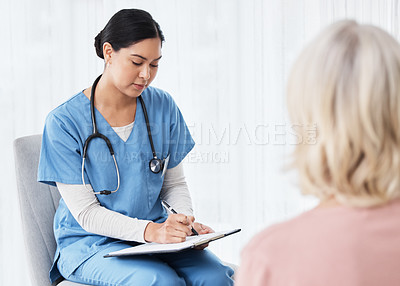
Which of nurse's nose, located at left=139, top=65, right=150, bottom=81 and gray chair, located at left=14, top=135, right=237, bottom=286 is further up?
nurse's nose, located at left=139, top=65, right=150, bottom=81

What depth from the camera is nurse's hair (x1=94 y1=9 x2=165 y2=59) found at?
137 centimetres

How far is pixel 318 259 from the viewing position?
578 mm

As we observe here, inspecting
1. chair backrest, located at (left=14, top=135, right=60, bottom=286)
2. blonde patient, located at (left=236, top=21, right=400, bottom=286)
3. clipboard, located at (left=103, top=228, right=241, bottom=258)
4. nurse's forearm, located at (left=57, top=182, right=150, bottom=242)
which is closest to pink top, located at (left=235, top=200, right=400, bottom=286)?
blonde patient, located at (left=236, top=21, right=400, bottom=286)

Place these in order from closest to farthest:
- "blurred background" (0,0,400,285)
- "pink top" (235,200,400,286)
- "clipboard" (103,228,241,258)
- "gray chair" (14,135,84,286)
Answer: "pink top" (235,200,400,286) < "clipboard" (103,228,241,258) < "gray chair" (14,135,84,286) < "blurred background" (0,0,400,285)

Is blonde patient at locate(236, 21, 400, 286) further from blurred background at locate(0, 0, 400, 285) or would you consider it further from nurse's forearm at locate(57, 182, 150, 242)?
blurred background at locate(0, 0, 400, 285)

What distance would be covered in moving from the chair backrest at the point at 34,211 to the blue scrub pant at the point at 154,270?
128mm

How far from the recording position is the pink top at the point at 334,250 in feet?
1.87

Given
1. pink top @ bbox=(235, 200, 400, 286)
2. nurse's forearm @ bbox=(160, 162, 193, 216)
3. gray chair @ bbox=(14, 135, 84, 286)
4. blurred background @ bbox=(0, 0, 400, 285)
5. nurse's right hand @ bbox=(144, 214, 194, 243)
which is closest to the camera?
pink top @ bbox=(235, 200, 400, 286)

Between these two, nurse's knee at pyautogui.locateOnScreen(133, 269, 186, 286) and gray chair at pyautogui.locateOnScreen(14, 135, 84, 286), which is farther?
gray chair at pyautogui.locateOnScreen(14, 135, 84, 286)

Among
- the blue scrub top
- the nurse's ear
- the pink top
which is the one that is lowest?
the blue scrub top

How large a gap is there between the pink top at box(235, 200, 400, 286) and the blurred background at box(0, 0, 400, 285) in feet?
5.40

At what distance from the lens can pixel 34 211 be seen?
1407 mm

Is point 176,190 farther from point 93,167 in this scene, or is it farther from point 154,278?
point 154,278

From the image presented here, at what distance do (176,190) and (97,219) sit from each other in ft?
1.08
